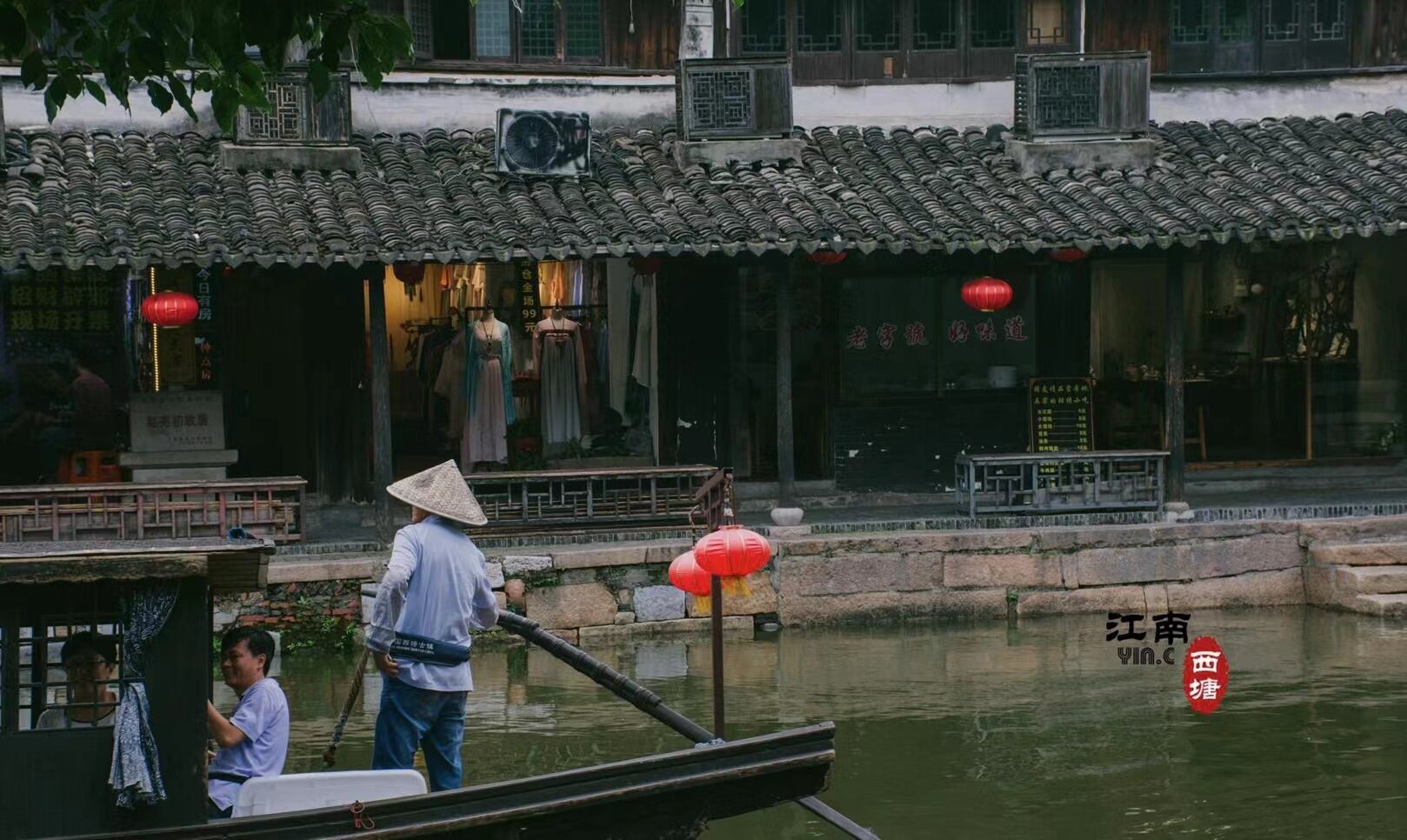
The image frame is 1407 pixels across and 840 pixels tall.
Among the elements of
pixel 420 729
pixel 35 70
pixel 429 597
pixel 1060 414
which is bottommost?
pixel 420 729

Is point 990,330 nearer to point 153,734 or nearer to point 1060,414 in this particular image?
point 1060,414

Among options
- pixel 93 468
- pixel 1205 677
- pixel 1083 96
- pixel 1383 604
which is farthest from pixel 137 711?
pixel 1083 96

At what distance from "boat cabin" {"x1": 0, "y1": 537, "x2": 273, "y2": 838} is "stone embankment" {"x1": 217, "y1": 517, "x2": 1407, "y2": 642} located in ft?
24.9

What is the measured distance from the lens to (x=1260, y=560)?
1648 centimetres

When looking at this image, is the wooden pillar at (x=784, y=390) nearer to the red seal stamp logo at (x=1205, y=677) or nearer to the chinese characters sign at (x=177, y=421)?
the red seal stamp logo at (x=1205, y=677)

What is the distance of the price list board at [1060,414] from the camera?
18219mm

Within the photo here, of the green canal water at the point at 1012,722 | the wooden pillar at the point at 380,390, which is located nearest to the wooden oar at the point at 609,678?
the green canal water at the point at 1012,722

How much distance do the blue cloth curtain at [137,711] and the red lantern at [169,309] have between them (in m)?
8.64

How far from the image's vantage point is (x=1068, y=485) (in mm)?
16922

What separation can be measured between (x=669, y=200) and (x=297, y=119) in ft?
11.0

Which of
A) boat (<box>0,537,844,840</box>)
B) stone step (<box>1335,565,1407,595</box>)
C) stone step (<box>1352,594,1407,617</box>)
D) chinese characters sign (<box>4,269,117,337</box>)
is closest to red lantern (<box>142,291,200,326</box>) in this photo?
chinese characters sign (<box>4,269,117,337</box>)

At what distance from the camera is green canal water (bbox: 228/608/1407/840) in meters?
10.3

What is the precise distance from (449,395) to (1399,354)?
9459 millimetres

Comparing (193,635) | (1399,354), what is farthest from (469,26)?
(193,635)
